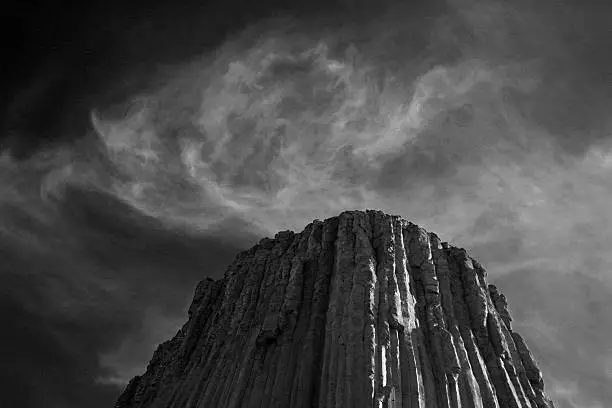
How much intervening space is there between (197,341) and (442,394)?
23960mm

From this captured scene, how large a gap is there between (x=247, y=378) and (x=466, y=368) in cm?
1434

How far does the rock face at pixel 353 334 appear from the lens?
101 feet

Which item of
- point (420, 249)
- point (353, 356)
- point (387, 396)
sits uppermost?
point (420, 249)

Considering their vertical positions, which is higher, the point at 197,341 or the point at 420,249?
the point at 420,249

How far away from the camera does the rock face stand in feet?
101

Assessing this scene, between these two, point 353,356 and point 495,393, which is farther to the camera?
point 495,393

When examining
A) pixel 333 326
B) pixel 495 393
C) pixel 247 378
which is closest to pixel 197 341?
pixel 247 378

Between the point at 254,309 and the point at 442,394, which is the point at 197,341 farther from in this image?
the point at 442,394

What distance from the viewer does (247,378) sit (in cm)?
3388

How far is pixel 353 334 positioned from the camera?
31.6m

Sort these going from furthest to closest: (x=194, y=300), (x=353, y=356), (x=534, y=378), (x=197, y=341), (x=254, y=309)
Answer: (x=194, y=300) → (x=197, y=341) → (x=254, y=309) → (x=534, y=378) → (x=353, y=356)

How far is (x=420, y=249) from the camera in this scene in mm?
44125

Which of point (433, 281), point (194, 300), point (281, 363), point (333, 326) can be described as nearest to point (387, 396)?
point (333, 326)

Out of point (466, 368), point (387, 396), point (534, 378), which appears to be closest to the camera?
point (387, 396)
